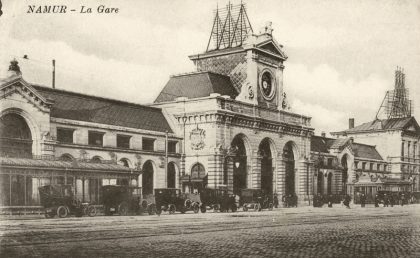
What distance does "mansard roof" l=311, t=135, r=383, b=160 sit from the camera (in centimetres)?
7481

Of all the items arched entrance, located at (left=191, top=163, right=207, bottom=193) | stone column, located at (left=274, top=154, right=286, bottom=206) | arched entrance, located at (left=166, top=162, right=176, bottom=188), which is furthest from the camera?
stone column, located at (left=274, top=154, right=286, bottom=206)

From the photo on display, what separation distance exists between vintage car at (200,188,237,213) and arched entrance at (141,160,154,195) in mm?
6114

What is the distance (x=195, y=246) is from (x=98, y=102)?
96.7 ft

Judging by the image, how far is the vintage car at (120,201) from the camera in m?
34.1

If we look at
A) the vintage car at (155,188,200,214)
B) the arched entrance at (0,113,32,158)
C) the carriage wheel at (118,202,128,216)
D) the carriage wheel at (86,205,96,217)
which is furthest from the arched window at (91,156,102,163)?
the carriage wheel at (86,205,96,217)

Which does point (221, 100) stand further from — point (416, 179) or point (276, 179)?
point (416, 179)

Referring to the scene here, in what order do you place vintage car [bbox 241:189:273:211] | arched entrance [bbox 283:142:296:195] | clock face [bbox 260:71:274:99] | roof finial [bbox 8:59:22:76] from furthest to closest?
arched entrance [bbox 283:142:296:195] → clock face [bbox 260:71:274:99] → vintage car [bbox 241:189:273:211] → roof finial [bbox 8:59:22:76]

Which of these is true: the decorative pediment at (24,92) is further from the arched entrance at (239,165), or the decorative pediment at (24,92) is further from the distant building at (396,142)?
the distant building at (396,142)

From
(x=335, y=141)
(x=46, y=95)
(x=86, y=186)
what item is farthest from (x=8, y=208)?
(x=335, y=141)

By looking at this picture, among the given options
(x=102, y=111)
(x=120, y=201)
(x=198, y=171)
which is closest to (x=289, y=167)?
(x=198, y=171)

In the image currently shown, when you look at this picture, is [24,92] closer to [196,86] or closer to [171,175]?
[171,175]

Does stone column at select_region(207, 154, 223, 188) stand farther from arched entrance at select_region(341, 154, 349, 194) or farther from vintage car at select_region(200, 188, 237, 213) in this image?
arched entrance at select_region(341, 154, 349, 194)

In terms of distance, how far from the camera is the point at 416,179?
8831cm

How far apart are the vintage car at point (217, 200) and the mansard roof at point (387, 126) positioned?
130 feet
